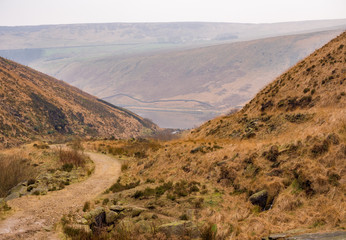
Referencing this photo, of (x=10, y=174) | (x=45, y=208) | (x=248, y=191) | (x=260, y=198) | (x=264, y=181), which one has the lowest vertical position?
(x=10, y=174)

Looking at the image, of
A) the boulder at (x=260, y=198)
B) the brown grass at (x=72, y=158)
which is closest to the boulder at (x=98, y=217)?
the boulder at (x=260, y=198)

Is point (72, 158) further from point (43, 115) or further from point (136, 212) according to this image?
point (43, 115)

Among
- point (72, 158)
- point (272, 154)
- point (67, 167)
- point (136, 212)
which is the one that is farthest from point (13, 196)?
point (272, 154)

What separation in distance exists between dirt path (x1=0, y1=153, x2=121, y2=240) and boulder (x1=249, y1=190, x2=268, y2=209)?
787cm

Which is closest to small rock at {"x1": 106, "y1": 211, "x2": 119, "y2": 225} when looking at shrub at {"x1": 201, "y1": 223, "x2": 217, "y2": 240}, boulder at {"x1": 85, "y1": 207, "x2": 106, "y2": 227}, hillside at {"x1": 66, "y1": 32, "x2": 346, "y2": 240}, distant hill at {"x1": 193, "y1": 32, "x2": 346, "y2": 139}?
hillside at {"x1": 66, "y1": 32, "x2": 346, "y2": 240}

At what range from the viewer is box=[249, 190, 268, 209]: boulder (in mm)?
12062

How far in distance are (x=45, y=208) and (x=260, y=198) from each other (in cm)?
1011

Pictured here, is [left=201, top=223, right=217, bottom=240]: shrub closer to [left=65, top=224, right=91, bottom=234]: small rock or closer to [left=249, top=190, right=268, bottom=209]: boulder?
[left=249, top=190, right=268, bottom=209]: boulder

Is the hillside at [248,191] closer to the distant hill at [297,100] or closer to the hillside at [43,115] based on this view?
the distant hill at [297,100]

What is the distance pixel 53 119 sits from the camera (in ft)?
298

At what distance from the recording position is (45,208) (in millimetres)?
14453

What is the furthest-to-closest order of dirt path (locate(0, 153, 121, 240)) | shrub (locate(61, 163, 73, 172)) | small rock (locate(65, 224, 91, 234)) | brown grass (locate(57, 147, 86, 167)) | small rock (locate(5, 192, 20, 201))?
brown grass (locate(57, 147, 86, 167)) < shrub (locate(61, 163, 73, 172)) < small rock (locate(5, 192, 20, 201)) < dirt path (locate(0, 153, 121, 240)) < small rock (locate(65, 224, 91, 234))

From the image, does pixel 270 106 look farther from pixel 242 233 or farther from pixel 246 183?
pixel 242 233

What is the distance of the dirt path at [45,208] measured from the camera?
11344mm
